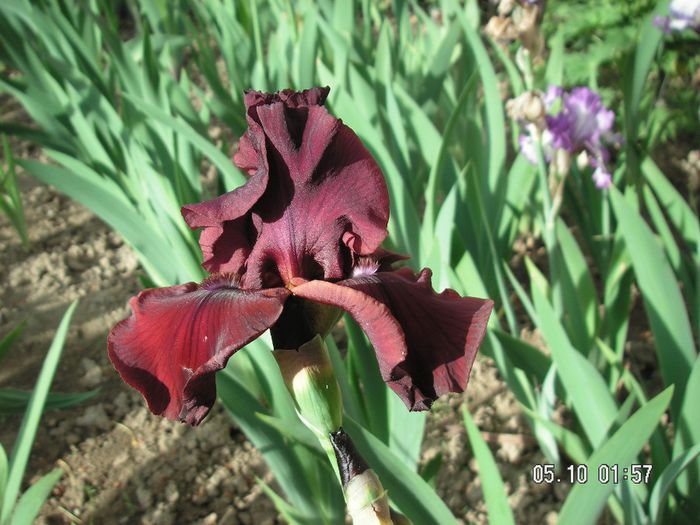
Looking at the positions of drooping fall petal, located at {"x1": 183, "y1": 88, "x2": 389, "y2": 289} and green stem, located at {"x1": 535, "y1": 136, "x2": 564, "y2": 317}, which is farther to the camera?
green stem, located at {"x1": 535, "y1": 136, "x2": 564, "y2": 317}

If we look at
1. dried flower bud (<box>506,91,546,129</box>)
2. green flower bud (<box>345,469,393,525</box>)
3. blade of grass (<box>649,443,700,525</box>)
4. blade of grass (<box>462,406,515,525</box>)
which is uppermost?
dried flower bud (<box>506,91,546,129</box>)

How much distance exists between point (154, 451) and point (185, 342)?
1.08 meters

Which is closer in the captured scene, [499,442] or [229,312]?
[229,312]

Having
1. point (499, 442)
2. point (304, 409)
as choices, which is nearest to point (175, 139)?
point (499, 442)

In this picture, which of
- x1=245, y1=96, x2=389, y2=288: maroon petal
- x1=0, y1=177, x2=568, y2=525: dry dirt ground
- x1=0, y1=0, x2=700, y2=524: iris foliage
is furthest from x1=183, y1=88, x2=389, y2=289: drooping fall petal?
x1=0, y1=177, x2=568, y2=525: dry dirt ground

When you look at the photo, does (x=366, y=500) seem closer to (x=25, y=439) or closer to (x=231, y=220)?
(x=231, y=220)

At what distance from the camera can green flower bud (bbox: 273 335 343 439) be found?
0.62 metres

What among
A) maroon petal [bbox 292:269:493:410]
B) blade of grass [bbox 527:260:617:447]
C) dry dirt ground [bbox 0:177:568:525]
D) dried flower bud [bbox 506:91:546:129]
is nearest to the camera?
maroon petal [bbox 292:269:493:410]

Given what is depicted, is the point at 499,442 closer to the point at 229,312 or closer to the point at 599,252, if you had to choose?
the point at 599,252

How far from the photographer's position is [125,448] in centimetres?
157

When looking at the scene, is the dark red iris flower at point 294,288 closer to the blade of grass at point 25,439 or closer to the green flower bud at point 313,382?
the green flower bud at point 313,382

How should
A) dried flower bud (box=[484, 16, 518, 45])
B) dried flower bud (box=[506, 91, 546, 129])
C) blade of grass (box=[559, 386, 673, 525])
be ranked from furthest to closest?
dried flower bud (box=[484, 16, 518, 45]) < dried flower bud (box=[506, 91, 546, 129]) < blade of grass (box=[559, 386, 673, 525])

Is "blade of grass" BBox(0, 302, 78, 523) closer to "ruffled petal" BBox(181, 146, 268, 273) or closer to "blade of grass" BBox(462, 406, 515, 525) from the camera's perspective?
"ruffled petal" BBox(181, 146, 268, 273)

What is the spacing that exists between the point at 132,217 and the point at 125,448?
1.92ft
